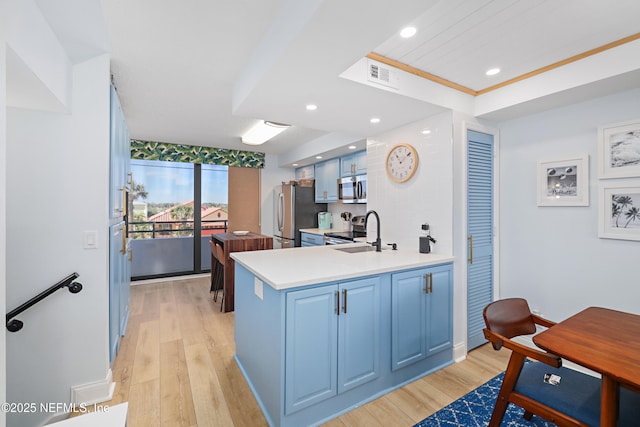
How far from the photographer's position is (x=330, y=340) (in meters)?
1.73

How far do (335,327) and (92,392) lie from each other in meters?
1.68

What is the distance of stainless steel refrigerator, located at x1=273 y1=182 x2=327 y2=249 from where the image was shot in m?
5.09

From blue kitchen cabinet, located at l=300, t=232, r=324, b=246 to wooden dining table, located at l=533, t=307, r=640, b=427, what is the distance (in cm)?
322

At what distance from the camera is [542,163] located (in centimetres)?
244

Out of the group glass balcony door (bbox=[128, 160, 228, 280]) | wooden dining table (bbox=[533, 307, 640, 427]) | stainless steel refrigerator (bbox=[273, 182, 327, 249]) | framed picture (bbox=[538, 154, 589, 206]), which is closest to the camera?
wooden dining table (bbox=[533, 307, 640, 427])

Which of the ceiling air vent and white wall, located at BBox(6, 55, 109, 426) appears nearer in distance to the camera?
white wall, located at BBox(6, 55, 109, 426)

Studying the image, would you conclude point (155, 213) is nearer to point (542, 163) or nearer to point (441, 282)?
point (441, 282)

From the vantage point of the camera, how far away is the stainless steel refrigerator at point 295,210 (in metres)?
5.09

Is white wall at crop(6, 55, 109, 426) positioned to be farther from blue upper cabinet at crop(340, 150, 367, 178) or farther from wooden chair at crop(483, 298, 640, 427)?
blue upper cabinet at crop(340, 150, 367, 178)

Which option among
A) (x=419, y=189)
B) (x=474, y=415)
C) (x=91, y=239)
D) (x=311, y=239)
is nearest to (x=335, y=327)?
(x=474, y=415)

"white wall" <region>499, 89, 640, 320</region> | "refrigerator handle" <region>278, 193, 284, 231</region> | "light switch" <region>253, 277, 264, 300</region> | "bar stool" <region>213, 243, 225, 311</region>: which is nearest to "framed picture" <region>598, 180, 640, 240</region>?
"white wall" <region>499, 89, 640, 320</region>

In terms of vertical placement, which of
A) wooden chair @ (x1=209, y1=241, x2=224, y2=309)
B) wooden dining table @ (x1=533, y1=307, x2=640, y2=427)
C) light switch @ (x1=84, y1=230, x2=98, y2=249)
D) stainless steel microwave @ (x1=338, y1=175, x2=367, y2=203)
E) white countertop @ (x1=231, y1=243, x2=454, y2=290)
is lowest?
wooden chair @ (x1=209, y1=241, x2=224, y2=309)

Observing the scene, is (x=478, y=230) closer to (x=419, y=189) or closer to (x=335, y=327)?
(x=419, y=189)

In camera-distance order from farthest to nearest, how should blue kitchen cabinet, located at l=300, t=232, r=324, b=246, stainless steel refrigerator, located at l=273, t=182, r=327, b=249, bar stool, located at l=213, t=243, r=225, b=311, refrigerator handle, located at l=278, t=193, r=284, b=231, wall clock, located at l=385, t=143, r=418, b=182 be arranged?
refrigerator handle, located at l=278, t=193, r=284, b=231, stainless steel refrigerator, located at l=273, t=182, r=327, b=249, blue kitchen cabinet, located at l=300, t=232, r=324, b=246, bar stool, located at l=213, t=243, r=225, b=311, wall clock, located at l=385, t=143, r=418, b=182
